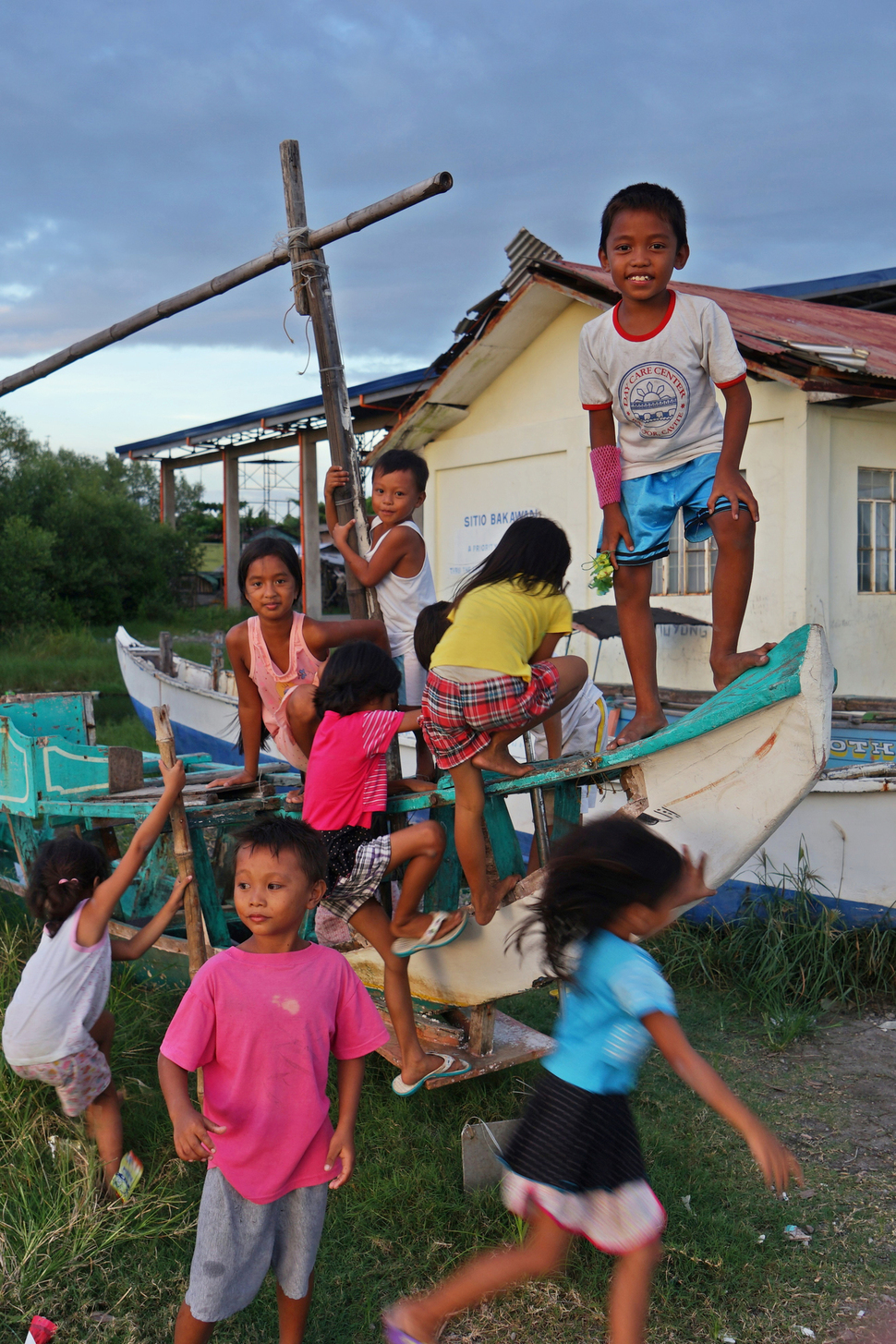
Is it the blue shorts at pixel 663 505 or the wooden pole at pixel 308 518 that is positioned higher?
the wooden pole at pixel 308 518

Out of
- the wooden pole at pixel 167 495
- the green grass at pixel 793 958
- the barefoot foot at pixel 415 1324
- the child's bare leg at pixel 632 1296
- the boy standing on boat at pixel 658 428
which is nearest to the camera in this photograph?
the child's bare leg at pixel 632 1296

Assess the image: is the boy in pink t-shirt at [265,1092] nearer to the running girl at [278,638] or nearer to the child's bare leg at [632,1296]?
the child's bare leg at [632,1296]

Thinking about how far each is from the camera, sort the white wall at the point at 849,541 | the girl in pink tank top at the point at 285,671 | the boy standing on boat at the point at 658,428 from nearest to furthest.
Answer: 1. the boy standing on boat at the point at 658,428
2. the girl in pink tank top at the point at 285,671
3. the white wall at the point at 849,541

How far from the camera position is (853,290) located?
15547mm

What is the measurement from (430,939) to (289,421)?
49.7 feet

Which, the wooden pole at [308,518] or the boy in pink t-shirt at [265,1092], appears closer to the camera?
the boy in pink t-shirt at [265,1092]

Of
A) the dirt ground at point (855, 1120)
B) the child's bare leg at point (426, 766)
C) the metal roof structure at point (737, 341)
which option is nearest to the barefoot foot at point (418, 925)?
the child's bare leg at point (426, 766)

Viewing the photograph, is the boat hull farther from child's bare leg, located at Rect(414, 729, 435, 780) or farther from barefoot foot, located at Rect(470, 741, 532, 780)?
barefoot foot, located at Rect(470, 741, 532, 780)

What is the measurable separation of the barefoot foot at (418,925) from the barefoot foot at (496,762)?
48 cm

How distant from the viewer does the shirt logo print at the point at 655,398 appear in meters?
3.10

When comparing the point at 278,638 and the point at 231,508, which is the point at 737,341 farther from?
the point at 231,508

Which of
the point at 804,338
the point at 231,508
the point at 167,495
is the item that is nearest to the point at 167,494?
the point at 167,495

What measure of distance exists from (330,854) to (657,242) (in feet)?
6.72

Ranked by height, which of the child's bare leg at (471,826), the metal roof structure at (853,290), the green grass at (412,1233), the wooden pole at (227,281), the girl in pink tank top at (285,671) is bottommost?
the green grass at (412,1233)
